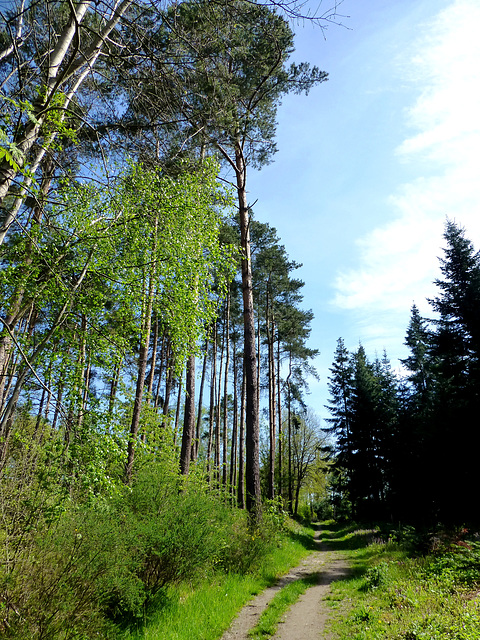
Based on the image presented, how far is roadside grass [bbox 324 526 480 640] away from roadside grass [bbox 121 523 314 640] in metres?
1.62

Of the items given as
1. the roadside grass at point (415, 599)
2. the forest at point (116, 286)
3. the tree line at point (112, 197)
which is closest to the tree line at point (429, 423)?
the forest at point (116, 286)

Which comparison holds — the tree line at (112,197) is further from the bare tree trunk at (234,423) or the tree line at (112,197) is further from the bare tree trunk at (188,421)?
the bare tree trunk at (234,423)

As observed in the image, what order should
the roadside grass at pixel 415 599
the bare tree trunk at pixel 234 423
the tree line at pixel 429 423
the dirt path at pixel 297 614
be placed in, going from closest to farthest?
1. the roadside grass at pixel 415 599
2. the dirt path at pixel 297 614
3. the tree line at pixel 429 423
4. the bare tree trunk at pixel 234 423

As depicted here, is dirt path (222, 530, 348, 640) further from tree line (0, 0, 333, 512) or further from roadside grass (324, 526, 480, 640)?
tree line (0, 0, 333, 512)

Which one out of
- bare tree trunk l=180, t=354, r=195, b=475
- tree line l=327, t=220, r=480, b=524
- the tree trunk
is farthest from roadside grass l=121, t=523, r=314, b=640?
tree line l=327, t=220, r=480, b=524

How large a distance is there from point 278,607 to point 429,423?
14005 millimetres

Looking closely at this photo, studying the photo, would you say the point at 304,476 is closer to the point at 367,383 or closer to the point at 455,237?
the point at 367,383

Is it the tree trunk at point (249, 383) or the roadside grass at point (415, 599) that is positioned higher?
the tree trunk at point (249, 383)

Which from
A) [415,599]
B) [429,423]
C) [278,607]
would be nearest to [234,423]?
[429,423]

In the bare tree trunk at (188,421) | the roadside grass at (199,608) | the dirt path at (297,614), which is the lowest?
the dirt path at (297,614)

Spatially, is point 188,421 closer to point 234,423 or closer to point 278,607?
point 278,607

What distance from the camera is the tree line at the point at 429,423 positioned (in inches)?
608

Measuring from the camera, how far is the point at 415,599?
5.62 m

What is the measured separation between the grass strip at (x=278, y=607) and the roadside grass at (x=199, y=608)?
0.48m
